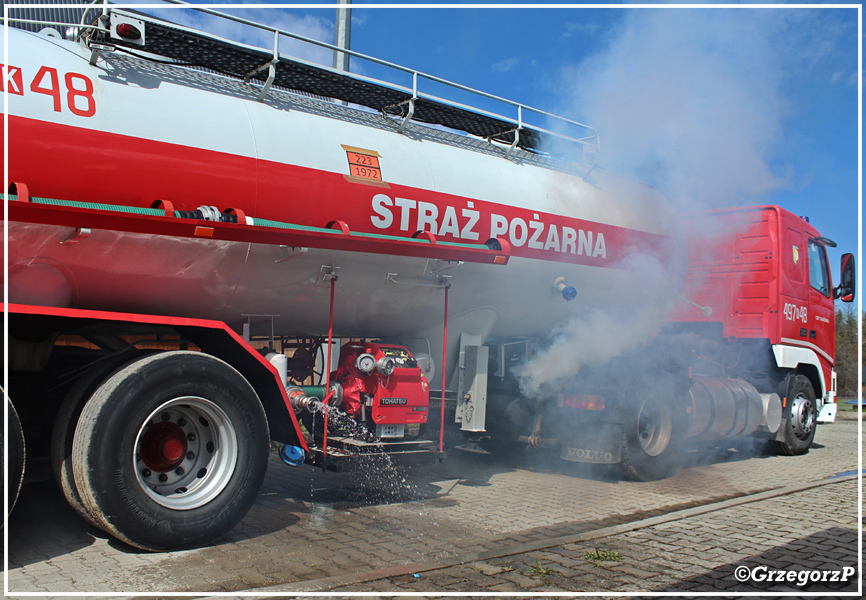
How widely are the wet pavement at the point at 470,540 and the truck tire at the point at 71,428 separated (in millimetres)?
366

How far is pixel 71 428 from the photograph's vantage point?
397 centimetres

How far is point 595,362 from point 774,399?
12.3ft

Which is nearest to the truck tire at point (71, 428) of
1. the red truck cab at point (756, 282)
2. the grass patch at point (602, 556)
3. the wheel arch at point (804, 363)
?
the grass patch at point (602, 556)

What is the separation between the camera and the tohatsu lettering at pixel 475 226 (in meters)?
5.25

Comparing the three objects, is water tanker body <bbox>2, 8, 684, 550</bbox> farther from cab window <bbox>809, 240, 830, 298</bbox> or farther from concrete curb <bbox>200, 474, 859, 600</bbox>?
cab window <bbox>809, 240, 830, 298</bbox>

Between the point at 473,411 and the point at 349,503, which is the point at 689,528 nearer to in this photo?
the point at 473,411

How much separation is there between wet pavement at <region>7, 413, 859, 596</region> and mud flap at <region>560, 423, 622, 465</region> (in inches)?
11.3

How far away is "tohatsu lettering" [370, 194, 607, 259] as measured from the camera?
5.25 meters

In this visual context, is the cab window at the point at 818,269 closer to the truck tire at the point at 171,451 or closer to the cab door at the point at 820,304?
the cab door at the point at 820,304

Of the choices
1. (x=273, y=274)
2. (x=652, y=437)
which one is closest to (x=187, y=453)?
(x=273, y=274)

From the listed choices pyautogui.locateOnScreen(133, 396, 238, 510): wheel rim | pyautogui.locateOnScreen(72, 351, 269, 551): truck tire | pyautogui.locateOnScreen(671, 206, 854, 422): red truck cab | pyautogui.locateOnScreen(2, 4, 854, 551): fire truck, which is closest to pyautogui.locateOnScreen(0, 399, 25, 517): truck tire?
pyautogui.locateOnScreen(2, 4, 854, 551): fire truck

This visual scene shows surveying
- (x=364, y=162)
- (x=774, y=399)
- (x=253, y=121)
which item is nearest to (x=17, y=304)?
(x=253, y=121)

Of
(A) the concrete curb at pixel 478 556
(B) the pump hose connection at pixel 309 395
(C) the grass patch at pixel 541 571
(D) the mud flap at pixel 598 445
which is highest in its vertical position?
(B) the pump hose connection at pixel 309 395

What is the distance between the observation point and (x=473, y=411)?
650cm
